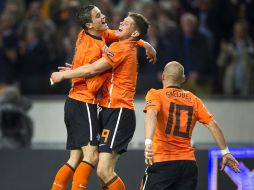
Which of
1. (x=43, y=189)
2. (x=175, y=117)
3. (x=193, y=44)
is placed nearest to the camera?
(x=175, y=117)

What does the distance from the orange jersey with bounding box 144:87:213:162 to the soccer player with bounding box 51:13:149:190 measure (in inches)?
20.3

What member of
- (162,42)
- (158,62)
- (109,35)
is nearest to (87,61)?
(109,35)

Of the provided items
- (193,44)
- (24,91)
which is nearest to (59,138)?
(24,91)

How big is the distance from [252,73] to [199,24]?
4.02 ft

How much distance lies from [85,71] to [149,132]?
1020 millimetres

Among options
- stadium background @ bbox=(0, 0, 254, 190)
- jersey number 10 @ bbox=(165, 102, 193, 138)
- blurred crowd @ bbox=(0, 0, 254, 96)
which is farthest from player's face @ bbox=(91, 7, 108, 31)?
blurred crowd @ bbox=(0, 0, 254, 96)

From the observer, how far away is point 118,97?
9.08m

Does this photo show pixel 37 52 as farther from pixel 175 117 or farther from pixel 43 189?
pixel 175 117

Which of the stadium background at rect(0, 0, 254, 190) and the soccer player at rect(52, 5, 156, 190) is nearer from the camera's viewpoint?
the soccer player at rect(52, 5, 156, 190)

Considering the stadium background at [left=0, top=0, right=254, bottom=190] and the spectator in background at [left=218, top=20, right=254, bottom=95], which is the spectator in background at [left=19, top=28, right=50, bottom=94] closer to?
the stadium background at [left=0, top=0, right=254, bottom=190]

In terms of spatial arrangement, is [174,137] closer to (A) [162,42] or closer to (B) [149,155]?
(B) [149,155]

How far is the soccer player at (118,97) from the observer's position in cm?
894

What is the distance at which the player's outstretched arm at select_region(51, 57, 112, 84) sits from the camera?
8867 mm

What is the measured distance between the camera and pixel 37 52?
44.3 feet
